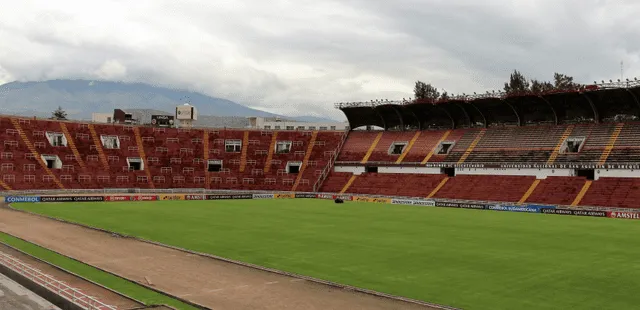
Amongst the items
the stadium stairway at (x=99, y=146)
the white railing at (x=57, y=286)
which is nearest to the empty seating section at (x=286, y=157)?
the stadium stairway at (x=99, y=146)

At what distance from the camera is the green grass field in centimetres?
1988

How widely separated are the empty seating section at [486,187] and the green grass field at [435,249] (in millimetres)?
15004

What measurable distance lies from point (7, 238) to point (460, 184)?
55.6 m

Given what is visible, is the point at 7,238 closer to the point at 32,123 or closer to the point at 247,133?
the point at 32,123

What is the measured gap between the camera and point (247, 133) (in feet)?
316

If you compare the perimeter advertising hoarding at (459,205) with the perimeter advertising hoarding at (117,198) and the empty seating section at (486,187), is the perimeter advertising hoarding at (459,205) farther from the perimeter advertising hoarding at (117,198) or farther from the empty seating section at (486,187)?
the perimeter advertising hoarding at (117,198)

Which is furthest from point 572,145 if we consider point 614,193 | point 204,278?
point 204,278

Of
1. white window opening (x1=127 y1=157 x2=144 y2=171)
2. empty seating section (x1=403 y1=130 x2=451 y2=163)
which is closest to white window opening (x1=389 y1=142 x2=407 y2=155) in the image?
empty seating section (x1=403 y1=130 x2=451 y2=163)

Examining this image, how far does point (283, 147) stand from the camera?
309 ft

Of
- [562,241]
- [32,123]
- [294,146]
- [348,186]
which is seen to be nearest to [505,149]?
[348,186]

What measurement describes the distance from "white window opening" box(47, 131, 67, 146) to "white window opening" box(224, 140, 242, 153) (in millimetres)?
25575

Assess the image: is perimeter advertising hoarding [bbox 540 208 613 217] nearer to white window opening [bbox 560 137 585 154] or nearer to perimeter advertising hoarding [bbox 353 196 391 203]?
white window opening [bbox 560 137 585 154]

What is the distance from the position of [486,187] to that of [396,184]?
13798mm

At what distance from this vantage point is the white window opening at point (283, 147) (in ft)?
307
